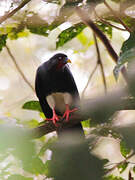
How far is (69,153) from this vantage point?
2.33 feet

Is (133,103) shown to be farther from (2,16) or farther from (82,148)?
(2,16)

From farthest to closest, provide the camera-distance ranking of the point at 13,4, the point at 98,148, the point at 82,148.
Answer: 1. the point at 13,4
2. the point at 98,148
3. the point at 82,148

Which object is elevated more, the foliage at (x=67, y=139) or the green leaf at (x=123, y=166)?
the foliage at (x=67, y=139)

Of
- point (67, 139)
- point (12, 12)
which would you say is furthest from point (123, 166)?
point (12, 12)

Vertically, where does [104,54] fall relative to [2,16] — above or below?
below

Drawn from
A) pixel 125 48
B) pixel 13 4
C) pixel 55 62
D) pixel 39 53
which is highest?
pixel 13 4

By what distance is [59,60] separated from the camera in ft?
5.78

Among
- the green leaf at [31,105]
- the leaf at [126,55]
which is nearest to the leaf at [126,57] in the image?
the leaf at [126,55]

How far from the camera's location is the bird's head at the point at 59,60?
1702 mm

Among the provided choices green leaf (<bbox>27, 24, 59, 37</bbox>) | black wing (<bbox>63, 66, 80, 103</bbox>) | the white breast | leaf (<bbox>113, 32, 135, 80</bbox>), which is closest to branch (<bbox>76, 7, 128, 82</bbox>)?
green leaf (<bbox>27, 24, 59, 37</bbox>)

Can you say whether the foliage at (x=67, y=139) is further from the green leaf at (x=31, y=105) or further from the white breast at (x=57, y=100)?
the white breast at (x=57, y=100)

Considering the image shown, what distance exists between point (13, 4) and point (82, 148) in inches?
26.2

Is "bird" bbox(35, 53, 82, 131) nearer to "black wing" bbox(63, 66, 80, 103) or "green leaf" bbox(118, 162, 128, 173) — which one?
"black wing" bbox(63, 66, 80, 103)

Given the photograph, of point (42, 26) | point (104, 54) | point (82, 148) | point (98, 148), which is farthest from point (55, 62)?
point (82, 148)
